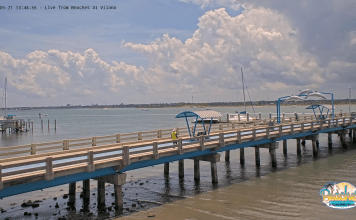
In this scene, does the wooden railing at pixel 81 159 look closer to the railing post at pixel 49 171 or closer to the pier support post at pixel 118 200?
the railing post at pixel 49 171

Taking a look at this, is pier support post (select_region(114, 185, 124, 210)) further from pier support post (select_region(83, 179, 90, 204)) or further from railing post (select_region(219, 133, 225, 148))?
railing post (select_region(219, 133, 225, 148))

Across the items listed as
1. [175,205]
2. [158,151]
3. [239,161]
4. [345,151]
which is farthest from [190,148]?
[345,151]

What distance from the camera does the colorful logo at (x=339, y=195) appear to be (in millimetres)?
15927

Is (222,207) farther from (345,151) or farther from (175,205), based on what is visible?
(345,151)

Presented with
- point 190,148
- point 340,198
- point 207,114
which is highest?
point 207,114

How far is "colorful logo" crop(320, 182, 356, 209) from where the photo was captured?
52.3 ft

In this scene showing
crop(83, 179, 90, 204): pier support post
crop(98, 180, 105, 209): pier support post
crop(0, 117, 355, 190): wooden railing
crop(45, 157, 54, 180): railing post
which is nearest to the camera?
crop(0, 117, 355, 190): wooden railing

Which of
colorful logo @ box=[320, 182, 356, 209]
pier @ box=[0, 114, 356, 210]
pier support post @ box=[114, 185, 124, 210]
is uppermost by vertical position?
pier @ box=[0, 114, 356, 210]

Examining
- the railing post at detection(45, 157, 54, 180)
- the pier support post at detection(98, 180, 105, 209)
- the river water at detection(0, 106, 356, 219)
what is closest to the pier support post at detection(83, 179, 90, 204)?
the river water at detection(0, 106, 356, 219)

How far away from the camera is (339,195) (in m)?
17.9

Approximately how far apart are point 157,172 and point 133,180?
9.40ft

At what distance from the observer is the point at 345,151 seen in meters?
32.9

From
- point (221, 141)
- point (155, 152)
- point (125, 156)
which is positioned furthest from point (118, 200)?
point (221, 141)

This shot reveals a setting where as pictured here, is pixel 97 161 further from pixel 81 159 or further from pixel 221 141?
pixel 221 141
